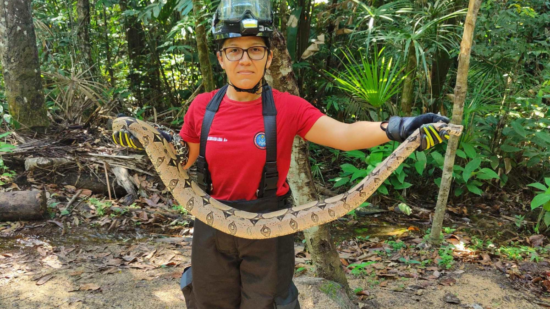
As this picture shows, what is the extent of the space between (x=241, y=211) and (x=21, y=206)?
415cm

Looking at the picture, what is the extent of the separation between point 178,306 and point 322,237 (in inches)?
55.0

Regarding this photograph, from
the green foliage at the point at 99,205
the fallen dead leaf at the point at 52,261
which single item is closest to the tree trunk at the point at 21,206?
the green foliage at the point at 99,205

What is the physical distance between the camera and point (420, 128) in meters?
2.23

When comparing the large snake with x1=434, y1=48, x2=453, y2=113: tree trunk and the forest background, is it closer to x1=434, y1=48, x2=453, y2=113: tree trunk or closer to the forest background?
the forest background

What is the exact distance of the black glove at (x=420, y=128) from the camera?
2.19 meters

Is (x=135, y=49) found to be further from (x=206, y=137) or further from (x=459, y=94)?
(x=206, y=137)

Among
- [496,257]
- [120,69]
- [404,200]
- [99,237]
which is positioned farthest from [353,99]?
[120,69]

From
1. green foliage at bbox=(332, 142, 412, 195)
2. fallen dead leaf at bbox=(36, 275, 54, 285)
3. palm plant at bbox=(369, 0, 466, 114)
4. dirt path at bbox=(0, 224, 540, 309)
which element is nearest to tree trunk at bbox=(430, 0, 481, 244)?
dirt path at bbox=(0, 224, 540, 309)

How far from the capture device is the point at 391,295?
3926mm

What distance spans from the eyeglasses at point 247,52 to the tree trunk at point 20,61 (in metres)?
5.54

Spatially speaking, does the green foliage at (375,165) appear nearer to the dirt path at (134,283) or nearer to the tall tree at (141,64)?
the dirt path at (134,283)

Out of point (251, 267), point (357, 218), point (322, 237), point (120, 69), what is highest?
point (120, 69)

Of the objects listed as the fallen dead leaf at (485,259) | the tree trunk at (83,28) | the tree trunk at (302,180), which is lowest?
the fallen dead leaf at (485,259)

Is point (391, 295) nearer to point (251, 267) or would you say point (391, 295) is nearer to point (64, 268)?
point (251, 267)
